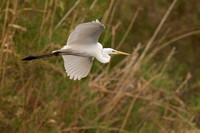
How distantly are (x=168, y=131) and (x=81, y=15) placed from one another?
1341mm

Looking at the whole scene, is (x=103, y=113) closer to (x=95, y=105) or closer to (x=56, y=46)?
(x=95, y=105)

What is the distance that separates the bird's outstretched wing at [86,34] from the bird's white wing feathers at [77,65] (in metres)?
0.26

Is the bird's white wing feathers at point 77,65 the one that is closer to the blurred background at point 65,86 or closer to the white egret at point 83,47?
the white egret at point 83,47

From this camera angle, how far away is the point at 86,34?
2.63 meters

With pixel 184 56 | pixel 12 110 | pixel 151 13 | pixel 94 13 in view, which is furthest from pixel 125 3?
pixel 12 110

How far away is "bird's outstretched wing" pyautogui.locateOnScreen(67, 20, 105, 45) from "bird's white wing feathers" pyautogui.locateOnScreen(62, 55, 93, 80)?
0.26 m

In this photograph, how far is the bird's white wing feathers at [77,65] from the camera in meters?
2.92

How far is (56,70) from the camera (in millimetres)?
3020

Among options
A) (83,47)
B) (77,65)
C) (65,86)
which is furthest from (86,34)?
(65,86)

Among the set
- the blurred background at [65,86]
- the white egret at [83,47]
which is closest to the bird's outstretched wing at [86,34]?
the white egret at [83,47]

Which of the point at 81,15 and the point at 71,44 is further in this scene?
the point at 81,15

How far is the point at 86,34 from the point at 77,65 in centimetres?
39

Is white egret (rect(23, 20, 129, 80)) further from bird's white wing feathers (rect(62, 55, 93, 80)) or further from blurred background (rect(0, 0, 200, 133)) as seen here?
blurred background (rect(0, 0, 200, 133))

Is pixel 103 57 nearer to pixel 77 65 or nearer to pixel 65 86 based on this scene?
pixel 77 65
